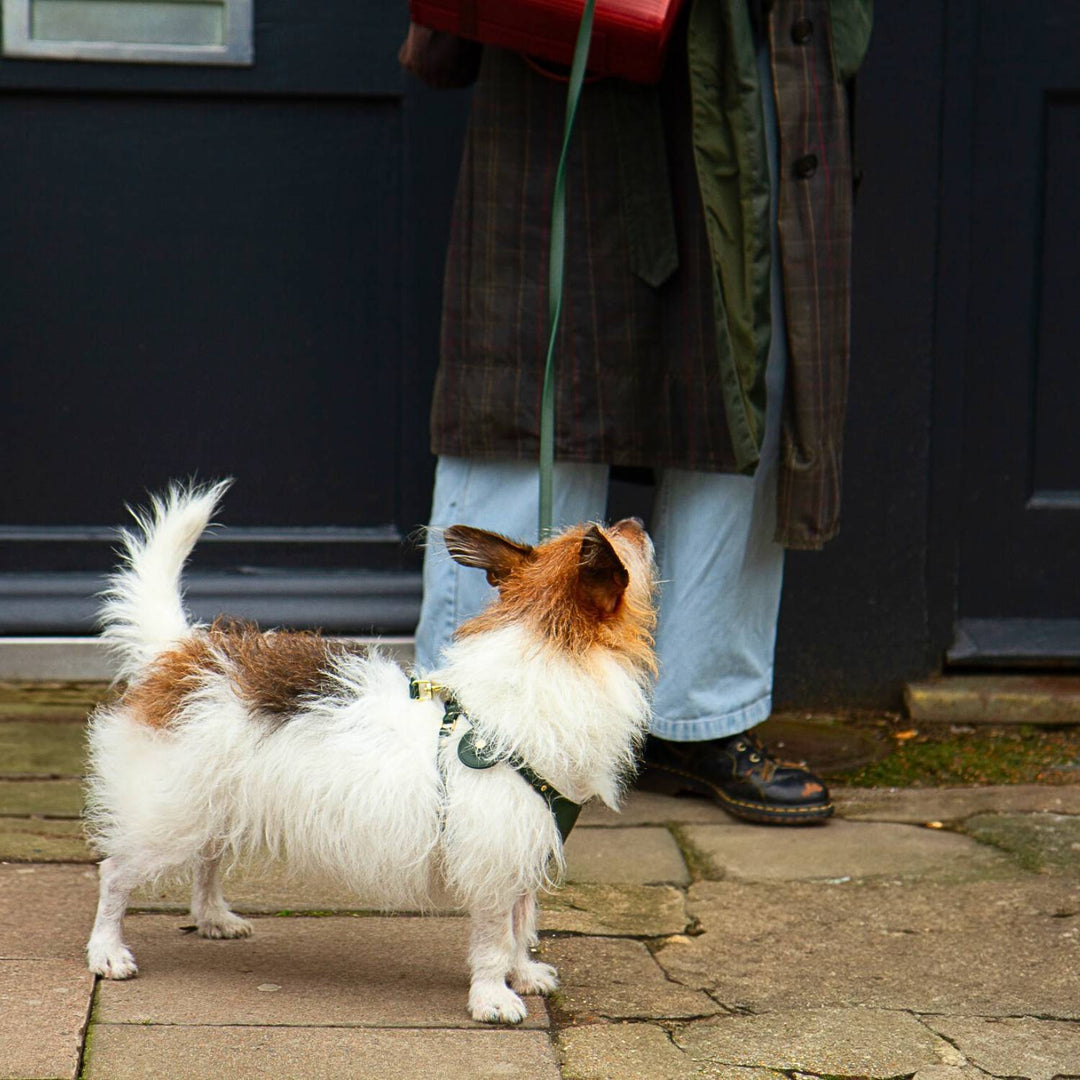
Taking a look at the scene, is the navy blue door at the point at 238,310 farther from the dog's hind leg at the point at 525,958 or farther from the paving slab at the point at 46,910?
the dog's hind leg at the point at 525,958

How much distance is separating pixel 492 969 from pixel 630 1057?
0.26 metres

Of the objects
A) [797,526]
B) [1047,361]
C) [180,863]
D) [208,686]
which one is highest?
[1047,361]

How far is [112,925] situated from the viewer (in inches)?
99.8

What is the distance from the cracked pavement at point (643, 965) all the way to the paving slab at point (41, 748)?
0.33ft

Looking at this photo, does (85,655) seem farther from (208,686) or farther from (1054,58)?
(1054,58)

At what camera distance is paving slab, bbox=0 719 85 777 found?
3594mm

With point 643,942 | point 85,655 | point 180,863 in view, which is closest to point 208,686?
point 180,863

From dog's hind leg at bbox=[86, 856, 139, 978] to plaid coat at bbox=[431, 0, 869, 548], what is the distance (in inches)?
48.5

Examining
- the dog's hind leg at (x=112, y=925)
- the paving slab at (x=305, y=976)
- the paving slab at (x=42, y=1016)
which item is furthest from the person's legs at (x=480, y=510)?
the paving slab at (x=42, y=1016)

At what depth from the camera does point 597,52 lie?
3045 millimetres

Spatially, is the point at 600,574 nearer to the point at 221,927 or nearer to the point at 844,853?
the point at 221,927

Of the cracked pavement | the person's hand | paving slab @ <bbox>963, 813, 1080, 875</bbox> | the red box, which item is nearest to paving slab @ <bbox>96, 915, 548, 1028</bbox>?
the cracked pavement

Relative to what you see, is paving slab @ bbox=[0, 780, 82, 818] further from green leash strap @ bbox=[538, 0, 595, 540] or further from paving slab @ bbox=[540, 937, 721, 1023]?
green leash strap @ bbox=[538, 0, 595, 540]

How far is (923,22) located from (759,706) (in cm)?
187
